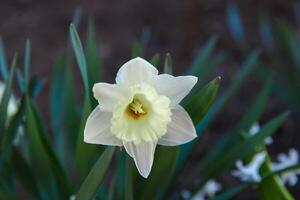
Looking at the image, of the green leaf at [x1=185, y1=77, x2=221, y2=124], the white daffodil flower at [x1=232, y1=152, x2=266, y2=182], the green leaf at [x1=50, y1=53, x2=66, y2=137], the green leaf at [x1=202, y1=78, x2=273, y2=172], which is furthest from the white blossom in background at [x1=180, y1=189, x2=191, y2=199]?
the green leaf at [x1=185, y1=77, x2=221, y2=124]

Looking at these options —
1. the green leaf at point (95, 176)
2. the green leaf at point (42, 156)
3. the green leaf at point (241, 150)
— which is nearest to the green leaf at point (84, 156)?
the green leaf at point (42, 156)

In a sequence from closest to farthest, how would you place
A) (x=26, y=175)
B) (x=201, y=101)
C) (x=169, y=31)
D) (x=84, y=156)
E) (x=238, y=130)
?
(x=201, y=101), (x=84, y=156), (x=26, y=175), (x=238, y=130), (x=169, y=31)

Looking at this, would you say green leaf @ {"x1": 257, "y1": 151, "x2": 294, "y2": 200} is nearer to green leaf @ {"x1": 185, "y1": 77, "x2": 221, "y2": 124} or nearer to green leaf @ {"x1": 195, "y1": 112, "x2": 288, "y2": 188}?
green leaf @ {"x1": 195, "y1": 112, "x2": 288, "y2": 188}

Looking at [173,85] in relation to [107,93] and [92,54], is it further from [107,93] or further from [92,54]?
[92,54]

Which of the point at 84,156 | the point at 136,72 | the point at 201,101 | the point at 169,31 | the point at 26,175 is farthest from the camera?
the point at 169,31

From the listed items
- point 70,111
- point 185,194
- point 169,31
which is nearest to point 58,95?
point 70,111
